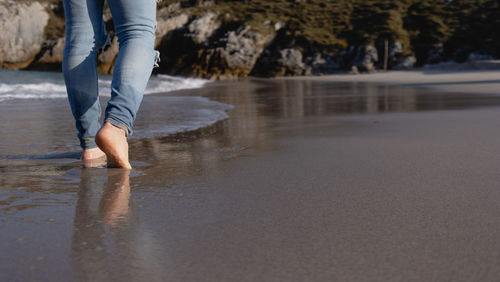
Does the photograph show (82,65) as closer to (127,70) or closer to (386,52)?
(127,70)

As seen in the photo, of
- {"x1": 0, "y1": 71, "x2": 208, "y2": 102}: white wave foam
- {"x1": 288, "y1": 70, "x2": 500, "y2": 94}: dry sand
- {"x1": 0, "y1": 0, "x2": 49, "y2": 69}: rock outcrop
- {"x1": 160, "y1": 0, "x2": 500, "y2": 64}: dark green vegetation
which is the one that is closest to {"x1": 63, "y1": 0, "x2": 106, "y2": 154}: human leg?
{"x1": 0, "y1": 71, "x2": 208, "y2": 102}: white wave foam

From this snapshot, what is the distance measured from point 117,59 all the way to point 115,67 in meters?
0.03

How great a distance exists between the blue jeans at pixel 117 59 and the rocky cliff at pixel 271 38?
22.7m

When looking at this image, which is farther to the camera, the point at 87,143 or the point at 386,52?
the point at 386,52

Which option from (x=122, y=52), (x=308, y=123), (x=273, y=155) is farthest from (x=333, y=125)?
(x=122, y=52)

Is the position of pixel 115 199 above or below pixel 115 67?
below

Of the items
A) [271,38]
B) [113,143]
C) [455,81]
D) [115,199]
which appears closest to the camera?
[115,199]

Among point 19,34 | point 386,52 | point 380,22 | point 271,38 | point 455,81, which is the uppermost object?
point 19,34

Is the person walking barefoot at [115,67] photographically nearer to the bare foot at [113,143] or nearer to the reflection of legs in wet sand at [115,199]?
the bare foot at [113,143]

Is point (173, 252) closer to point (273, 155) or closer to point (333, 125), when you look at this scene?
point (273, 155)

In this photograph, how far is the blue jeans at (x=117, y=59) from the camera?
168cm

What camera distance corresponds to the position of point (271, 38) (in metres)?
31.1

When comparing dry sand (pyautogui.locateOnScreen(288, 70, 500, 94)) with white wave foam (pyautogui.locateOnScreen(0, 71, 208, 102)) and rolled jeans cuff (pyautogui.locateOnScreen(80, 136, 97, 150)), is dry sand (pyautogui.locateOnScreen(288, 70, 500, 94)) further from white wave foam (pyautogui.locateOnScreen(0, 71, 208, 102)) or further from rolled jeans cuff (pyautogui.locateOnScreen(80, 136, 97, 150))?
rolled jeans cuff (pyautogui.locateOnScreen(80, 136, 97, 150))

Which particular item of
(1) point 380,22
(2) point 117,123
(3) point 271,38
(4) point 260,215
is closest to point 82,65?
(2) point 117,123
